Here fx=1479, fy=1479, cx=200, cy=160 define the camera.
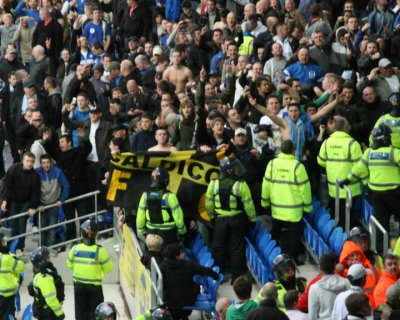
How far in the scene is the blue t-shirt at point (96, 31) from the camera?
2781 centimetres

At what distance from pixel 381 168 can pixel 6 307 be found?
527 cm

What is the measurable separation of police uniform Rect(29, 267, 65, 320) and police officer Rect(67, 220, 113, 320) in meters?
0.36

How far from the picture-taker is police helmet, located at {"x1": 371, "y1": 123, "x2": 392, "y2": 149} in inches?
745

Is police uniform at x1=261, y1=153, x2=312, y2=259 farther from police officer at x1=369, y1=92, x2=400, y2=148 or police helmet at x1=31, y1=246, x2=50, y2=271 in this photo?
police helmet at x1=31, y1=246, x2=50, y2=271

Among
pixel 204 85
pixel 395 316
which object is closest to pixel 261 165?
pixel 204 85

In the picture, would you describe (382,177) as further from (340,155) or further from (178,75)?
(178,75)

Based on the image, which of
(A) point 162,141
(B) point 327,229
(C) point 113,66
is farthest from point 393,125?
(C) point 113,66

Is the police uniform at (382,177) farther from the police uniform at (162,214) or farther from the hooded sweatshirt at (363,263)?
the police uniform at (162,214)

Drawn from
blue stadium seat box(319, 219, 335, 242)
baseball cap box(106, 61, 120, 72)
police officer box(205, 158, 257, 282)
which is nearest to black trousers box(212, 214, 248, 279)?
police officer box(205, 158, 257, 282)

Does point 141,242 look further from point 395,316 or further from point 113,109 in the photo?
point 395,316

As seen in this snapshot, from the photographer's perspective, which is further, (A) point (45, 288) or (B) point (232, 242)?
(B) point (232, 242)

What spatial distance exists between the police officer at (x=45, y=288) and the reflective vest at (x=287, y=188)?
2977 millimetres

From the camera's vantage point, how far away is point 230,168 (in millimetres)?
18906

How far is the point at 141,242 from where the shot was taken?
20062 millimetres
